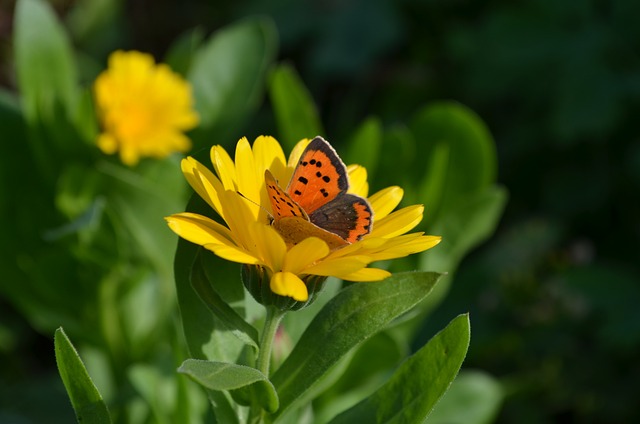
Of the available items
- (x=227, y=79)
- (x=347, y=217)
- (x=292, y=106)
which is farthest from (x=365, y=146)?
(x=347, y=217)

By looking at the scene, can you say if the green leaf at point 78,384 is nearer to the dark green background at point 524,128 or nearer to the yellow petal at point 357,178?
the yellow petal at point 357,178

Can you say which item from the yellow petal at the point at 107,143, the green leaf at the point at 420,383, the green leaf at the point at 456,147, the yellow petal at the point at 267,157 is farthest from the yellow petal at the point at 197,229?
the green leaf at the point at 456,147

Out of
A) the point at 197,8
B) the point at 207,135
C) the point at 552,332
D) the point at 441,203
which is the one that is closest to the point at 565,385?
the point at 552,332

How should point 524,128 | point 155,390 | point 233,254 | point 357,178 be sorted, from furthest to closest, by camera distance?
point 524,128
point 155,390
point 357,178
point 233,254

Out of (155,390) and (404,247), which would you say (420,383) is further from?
(155,390)

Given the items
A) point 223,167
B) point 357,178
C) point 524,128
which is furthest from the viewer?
point 524,128
